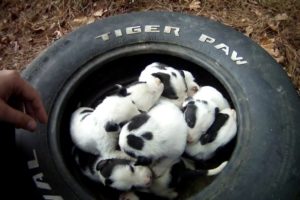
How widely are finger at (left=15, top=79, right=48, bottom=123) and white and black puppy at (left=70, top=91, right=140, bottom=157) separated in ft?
0.85

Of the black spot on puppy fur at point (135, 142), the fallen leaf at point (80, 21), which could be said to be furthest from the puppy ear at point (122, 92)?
the fallen leaf at point (80, 21)

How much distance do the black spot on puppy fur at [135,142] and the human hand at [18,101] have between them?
334 millimetres

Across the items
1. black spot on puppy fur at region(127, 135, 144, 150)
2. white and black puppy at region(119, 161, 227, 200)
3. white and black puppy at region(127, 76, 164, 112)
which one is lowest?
white and black puppy at region(119, 161, 227, 200)

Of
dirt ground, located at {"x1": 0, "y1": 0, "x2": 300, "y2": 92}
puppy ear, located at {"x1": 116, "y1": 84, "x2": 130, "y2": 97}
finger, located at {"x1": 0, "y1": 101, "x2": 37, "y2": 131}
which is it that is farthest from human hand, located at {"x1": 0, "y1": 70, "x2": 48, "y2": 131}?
dirt ground, located at {"x1": 0, "y1": 0, "x2": 300, "y2": 92}

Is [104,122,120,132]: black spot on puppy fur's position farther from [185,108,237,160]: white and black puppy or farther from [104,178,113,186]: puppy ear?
[185,108,237,160]: white and black puppy

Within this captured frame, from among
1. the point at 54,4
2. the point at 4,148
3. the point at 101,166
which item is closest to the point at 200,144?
the point at 101,166

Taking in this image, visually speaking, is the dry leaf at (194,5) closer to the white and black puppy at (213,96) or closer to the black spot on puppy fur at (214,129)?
the white and black puppy at (213,96)

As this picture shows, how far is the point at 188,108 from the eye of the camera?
199cm

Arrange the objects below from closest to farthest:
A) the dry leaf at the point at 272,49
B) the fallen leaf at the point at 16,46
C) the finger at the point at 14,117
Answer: the finger at the point at 14,117 < the dry leaf at the point at 272,49 < the fallen leaf at the point at 16,46

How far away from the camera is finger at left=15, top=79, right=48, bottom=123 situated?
1617 mm

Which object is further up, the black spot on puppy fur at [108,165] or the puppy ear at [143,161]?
the black spot on puppy fur at [108,165]

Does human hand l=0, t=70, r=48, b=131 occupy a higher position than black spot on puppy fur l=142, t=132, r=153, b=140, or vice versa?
human hand l=0, t=70, r=48, b=131

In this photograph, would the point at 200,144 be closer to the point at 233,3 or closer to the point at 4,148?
the point at 4,148

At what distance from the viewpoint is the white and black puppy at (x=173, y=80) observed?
2084mm
